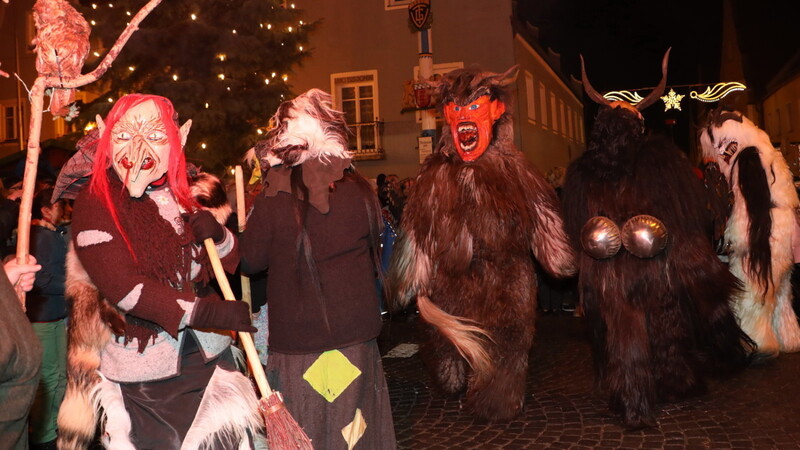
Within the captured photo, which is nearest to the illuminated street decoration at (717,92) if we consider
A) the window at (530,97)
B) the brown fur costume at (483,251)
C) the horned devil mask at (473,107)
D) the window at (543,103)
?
the horned devil mask at (473,107)

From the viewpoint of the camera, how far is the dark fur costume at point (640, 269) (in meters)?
5.04

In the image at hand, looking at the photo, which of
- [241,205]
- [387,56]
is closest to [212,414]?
[241,205]

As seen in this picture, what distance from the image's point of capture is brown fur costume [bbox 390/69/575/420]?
5.11 m

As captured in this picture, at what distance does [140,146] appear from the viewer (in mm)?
3076

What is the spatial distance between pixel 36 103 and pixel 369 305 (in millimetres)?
1689

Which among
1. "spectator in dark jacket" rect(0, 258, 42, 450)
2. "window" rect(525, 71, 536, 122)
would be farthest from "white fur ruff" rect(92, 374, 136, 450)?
"window" rect(525, 71, 536, 122)

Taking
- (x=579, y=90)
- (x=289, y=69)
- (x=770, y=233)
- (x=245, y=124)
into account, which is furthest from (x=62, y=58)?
(x=579, y=90)

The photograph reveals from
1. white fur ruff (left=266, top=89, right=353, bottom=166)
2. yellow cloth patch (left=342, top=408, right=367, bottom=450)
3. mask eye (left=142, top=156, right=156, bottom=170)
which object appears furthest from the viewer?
white fur ruff (left=266, top=89, right=353, bottom=166)

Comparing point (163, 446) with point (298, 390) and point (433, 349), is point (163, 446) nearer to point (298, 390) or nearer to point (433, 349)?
point (298, 390)

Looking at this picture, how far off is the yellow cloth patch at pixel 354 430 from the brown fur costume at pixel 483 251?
170 cm

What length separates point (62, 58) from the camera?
2.79 meters

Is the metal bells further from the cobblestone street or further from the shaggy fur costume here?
the shaggy fur costume

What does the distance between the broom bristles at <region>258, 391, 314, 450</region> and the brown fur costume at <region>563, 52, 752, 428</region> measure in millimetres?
2749

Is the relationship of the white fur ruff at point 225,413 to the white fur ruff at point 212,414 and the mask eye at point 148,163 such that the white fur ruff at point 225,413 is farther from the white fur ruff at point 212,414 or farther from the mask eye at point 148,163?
the mask eye at point 148,163
